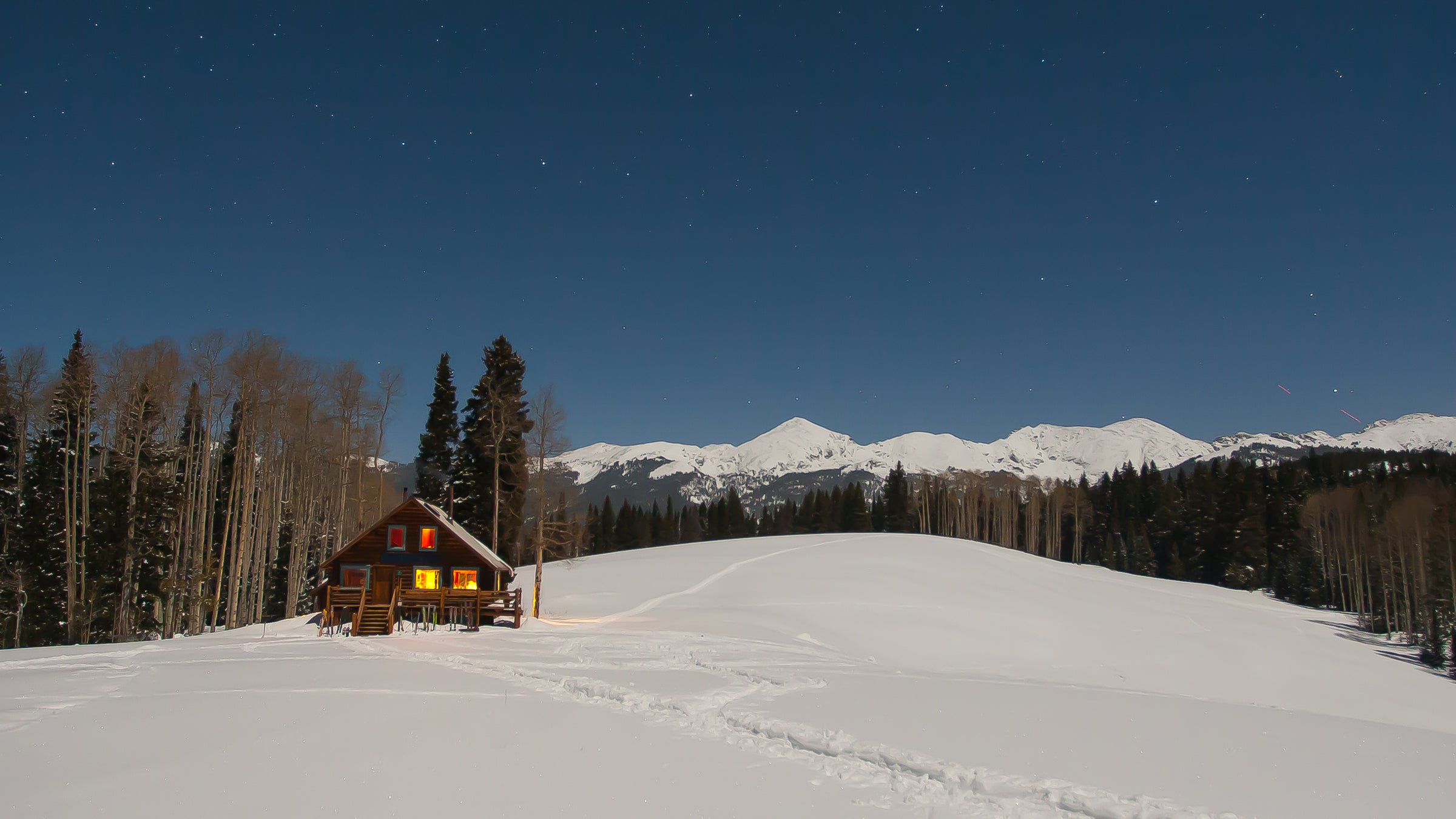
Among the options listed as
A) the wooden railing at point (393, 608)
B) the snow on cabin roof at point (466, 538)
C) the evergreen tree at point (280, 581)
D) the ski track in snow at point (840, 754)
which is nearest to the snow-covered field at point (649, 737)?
the ski track in snow at point (840, 754)

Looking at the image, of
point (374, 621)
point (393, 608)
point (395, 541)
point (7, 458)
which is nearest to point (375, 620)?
point (374, 621)

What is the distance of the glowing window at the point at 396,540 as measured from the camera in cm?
3112

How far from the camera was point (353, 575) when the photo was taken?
1229 inches

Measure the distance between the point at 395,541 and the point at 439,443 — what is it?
13649 millimetres

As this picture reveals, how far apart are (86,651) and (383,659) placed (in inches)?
325

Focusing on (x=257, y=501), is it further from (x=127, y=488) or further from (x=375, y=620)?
(x=375, y=620)

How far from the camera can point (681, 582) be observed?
38062 mm

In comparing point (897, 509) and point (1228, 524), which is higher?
point (897, 509)

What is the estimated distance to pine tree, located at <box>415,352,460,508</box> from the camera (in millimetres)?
43750

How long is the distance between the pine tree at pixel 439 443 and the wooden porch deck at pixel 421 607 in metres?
15.0

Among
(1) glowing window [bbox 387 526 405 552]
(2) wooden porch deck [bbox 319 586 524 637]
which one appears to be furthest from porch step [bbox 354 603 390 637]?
(1) glowing window [bbox 387 526 405 552]

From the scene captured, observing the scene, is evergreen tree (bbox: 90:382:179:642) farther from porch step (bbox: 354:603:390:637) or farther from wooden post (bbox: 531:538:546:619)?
wooden post (bbox: 531:538:546:619)

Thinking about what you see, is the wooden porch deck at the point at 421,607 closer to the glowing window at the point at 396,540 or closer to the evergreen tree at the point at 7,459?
the glowing window at the point at 396,540

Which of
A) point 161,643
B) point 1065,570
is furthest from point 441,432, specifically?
point 1065,570
